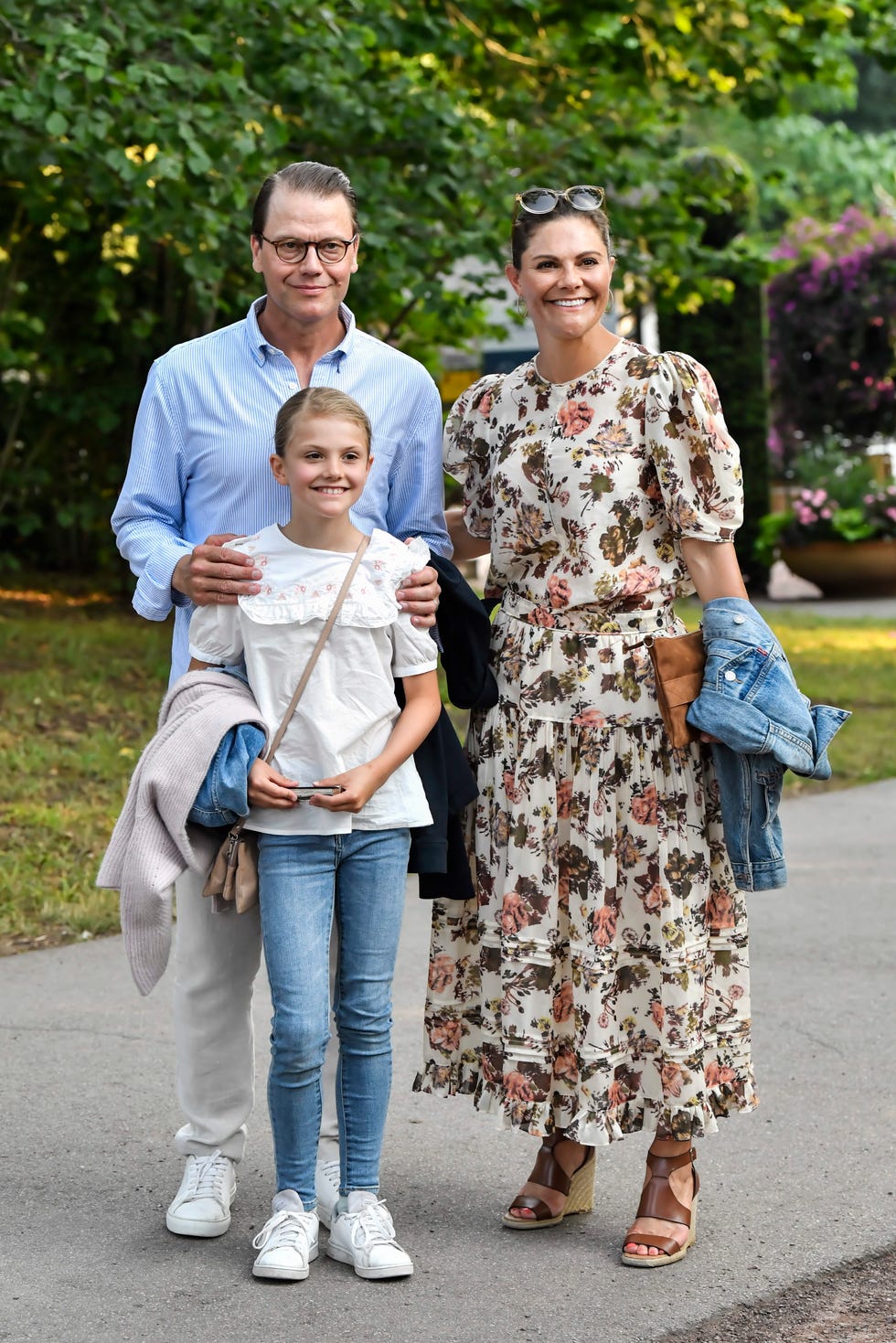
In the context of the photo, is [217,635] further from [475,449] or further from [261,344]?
[475,449]

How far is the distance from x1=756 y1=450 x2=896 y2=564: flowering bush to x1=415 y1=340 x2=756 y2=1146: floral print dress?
47.0 ft

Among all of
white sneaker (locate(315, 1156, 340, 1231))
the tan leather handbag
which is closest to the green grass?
white sneaker (locate(315, 1156, 340, 1231))

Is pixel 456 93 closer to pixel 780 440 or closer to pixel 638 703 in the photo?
pixel 638 703

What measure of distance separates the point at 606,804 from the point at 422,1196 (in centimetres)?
99

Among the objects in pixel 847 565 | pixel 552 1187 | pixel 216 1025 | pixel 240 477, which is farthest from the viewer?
pixel 847 565

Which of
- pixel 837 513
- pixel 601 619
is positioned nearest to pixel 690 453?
pixel 601 619

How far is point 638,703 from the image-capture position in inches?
131

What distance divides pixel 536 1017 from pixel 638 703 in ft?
2.07

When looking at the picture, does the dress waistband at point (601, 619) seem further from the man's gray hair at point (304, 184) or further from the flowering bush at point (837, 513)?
the flowering bush at point (837, 513)

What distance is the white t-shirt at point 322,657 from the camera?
3.13m

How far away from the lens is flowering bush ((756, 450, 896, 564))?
1730 centimetres

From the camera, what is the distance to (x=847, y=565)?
17.6 meters

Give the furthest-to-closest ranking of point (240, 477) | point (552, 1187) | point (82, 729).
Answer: point (82, 729)
point (552, 1187)
point (240, 477)

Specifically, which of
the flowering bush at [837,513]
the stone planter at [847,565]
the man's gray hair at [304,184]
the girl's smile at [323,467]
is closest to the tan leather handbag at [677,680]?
the girl's smile at [323,467]
